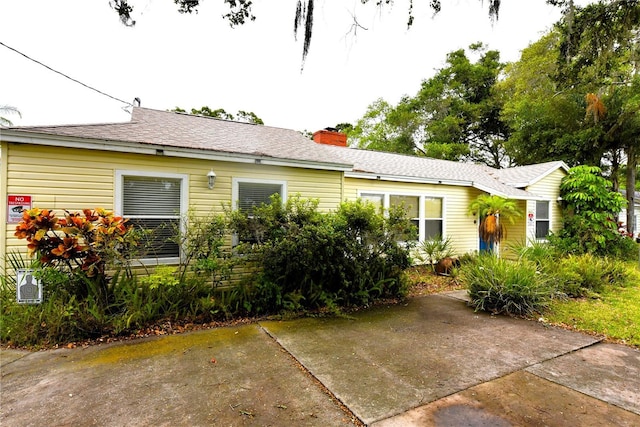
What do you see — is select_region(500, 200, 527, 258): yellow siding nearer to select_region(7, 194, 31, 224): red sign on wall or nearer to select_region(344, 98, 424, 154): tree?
select_region(7, 194, 31, 224): red sign on wall

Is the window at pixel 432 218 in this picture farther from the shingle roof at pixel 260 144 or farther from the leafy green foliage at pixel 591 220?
the leafy green foliage at pixel 591 220

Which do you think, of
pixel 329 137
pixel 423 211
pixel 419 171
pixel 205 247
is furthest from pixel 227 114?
pixel 205 247

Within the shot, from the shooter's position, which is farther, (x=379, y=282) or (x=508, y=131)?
(x=508, y=131)

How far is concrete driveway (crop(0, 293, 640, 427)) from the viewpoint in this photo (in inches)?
96.6

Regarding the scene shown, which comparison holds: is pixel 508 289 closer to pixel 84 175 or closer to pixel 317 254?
pixel 317 254

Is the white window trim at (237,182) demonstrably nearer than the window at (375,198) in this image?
Yes

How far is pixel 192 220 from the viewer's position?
5.44m

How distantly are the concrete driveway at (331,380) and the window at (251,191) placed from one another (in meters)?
2.56

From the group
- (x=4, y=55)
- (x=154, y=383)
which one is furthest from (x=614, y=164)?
(x=4, y=55)

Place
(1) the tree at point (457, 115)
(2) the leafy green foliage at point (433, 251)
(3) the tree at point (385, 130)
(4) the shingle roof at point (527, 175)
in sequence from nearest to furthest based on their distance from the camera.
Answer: (2) the leafy green foliage at point (433, 251), (4) the shingle roof at point (527, 175), (1) the tree at point (457, 115), (3) the tree at point (385, 130)

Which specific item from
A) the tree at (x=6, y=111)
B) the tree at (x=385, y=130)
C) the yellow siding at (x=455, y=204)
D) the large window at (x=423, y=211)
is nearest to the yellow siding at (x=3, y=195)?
the yellow siding at (x=455, y=204)

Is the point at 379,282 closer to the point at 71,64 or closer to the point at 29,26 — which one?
the point at 29,26

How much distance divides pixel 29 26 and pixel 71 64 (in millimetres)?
4480

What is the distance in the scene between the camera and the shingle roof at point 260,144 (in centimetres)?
532
